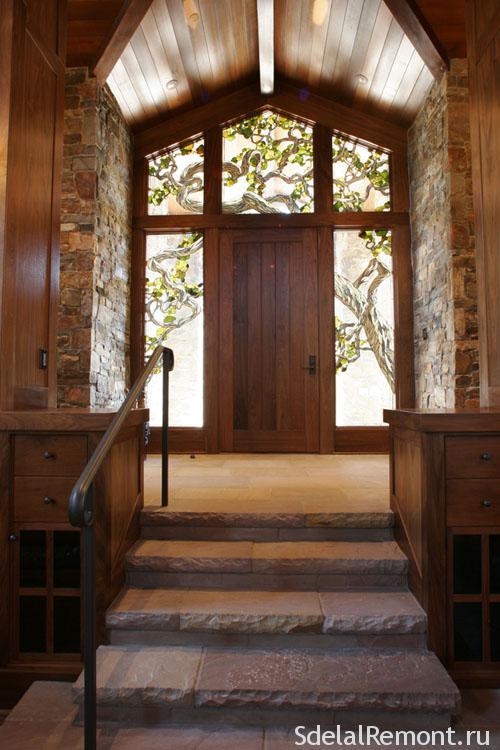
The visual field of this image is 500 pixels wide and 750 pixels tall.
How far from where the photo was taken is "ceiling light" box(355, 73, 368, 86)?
469 centimetres

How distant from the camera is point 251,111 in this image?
5.27m

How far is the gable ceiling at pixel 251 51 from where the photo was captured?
156 inches

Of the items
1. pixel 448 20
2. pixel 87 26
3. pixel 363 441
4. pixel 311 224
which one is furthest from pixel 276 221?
pixel 363 441

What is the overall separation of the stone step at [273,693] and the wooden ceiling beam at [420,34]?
4.16 m

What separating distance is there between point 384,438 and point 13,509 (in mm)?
3668

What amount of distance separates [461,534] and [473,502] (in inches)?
5.6

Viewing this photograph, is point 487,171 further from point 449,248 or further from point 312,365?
point 312,365

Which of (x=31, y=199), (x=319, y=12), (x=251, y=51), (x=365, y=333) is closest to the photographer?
(x=31, y=199)

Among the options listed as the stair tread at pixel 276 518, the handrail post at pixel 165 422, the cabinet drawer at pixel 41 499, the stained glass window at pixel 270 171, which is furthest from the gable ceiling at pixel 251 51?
the stair tread at pixel 276 518

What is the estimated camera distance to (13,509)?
85.8 inches

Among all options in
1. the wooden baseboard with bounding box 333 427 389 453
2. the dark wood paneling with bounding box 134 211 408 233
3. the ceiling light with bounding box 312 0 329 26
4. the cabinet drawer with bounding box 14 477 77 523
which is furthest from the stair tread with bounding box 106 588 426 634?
the ceiling light with bounding box 312 0 329 26

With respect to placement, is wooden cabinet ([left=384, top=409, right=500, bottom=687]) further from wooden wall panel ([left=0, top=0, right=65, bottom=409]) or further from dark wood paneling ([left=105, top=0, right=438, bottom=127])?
dark wood paneling ([left=105, top=0, right=438, bottom=127])

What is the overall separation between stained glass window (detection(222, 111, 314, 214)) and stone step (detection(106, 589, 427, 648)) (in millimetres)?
4062

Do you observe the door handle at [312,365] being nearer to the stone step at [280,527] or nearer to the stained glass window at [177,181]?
the stained glass window at [177,181]
